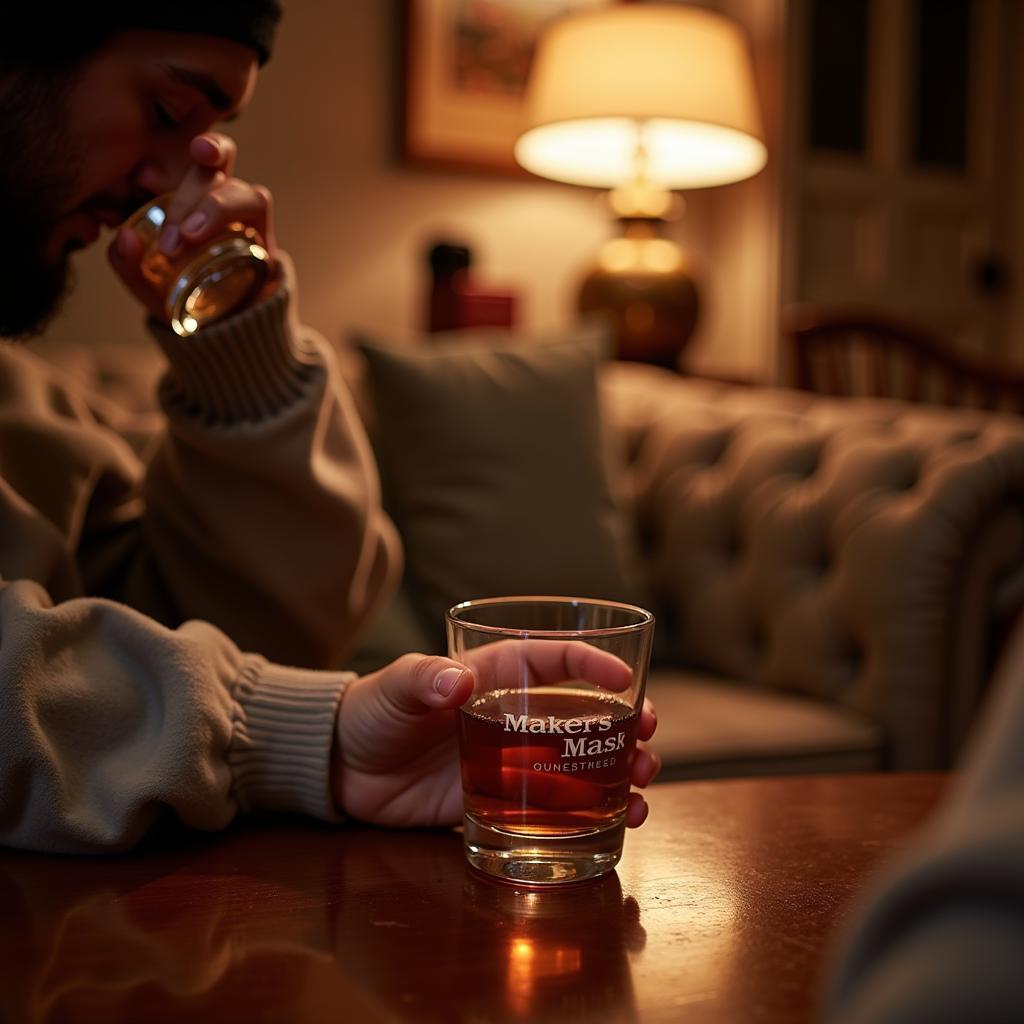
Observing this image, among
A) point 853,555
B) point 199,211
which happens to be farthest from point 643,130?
point 199,211

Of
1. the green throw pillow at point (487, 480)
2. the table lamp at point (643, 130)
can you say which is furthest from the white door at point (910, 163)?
the green throw pillow at point (487, 480)

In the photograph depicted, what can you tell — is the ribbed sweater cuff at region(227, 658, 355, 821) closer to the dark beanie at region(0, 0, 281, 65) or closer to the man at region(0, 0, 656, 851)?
the man at region(0, 0, 656, 851)

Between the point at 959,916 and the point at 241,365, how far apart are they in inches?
35.0

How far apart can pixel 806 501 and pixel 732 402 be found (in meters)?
0.38

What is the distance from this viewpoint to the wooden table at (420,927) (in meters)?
0.44

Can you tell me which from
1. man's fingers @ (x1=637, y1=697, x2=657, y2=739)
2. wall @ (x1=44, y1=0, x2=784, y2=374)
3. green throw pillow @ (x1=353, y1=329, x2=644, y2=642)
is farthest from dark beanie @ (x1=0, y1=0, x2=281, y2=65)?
wall @ (x1=44, y1=0, x2=784, y2=374)

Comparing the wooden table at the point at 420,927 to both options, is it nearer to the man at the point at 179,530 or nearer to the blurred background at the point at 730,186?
the man at the point at 179,530

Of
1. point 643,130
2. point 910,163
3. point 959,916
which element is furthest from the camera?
point 910,163

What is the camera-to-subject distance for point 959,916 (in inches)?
9.0

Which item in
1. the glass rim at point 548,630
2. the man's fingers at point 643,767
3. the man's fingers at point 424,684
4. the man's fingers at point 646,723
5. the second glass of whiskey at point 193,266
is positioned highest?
the second glass of whiskey at point 193,266

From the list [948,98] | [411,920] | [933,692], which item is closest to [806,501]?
[933,692]

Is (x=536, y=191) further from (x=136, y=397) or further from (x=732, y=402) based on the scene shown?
(x=136, y=397)

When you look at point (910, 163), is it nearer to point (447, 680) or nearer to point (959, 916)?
point (447, 680)

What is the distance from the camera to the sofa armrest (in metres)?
1.53
